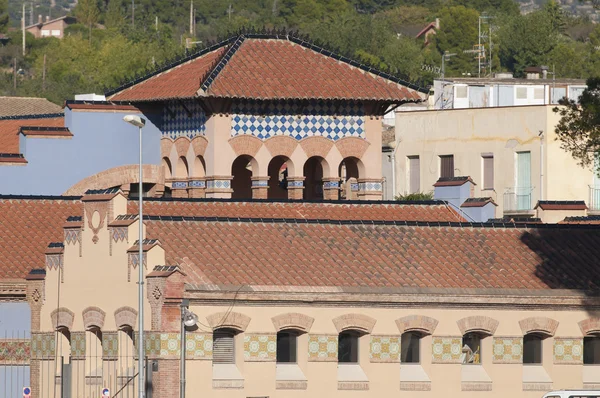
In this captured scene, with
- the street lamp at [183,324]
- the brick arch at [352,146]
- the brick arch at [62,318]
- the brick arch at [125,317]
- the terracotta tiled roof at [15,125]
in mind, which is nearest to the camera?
the street lamp at [183,324]

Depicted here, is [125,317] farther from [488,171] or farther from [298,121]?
[488,171]

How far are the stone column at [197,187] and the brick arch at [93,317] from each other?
28.2 feet

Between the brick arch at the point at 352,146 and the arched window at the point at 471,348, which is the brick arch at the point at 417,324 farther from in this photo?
the brick arch at the point at 352,146

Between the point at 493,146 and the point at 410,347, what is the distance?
3571cm

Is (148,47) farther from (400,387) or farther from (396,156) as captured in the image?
(400,387)

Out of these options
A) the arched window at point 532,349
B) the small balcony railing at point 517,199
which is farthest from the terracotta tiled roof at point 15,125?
the small balcony railing at point 517,199

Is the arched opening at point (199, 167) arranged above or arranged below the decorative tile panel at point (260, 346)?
above

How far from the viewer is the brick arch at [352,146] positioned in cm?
5294

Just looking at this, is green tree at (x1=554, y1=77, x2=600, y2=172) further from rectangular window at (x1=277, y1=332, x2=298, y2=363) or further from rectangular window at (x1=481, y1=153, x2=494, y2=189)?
rectangular window at (x1=481, y1=153, x2=494, y2=189)

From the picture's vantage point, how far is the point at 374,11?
625 ft

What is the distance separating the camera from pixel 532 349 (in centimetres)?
4438

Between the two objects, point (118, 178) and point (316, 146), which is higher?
point (316, 146)

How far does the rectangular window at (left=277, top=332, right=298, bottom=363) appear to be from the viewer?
42.3 m

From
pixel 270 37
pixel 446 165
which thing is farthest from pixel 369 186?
pixel 446 165
